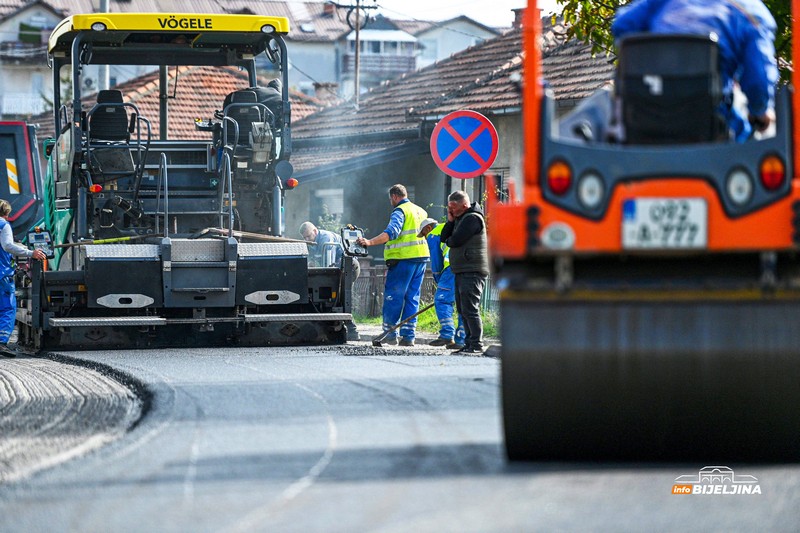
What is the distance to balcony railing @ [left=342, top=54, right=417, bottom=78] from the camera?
9206cm

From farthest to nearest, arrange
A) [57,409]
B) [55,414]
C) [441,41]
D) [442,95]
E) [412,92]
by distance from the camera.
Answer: [441,41] → [412,92] → [442,95] → [57,409] → [55,414]

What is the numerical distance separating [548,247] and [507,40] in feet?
87.4

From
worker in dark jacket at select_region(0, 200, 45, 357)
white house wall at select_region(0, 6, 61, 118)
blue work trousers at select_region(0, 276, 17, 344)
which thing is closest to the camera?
worker in dark jacket at select_region(0, 200, 45, 357)

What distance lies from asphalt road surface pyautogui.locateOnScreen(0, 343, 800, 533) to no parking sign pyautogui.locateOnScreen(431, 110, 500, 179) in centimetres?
530

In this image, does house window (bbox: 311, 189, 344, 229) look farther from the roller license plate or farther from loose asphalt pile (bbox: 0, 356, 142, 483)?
the roller license plate

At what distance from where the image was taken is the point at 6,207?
14633 millimetres

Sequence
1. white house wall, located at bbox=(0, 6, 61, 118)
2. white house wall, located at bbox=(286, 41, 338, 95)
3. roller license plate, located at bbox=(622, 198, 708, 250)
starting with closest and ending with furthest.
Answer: roller license plate, located at bbox=(622, 198, 708, 250) < white house wall, located at bbox=(0, 6, 61, 118) < white house wall, located at bbox=(286, 41, 338, 95)

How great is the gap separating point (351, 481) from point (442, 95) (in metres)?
23.7

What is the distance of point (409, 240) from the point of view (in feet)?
50.0

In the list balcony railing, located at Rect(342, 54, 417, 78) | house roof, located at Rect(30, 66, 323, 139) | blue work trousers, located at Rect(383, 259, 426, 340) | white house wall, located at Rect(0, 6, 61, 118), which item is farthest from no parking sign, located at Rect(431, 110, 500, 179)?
balcony railing, located at Rect(342, 54, 417, 78)

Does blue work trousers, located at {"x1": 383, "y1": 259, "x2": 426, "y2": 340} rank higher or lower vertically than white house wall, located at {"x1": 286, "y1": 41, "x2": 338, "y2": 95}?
lower

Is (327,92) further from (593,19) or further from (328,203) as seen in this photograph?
(593,19)

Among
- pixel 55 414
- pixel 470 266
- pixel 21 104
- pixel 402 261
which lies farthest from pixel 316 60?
pixel 55 414

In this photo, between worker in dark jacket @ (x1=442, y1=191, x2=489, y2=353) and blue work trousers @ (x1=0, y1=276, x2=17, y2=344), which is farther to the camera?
blue work trousers @ (x1=0, y1=276, x2=17, y2=344)
